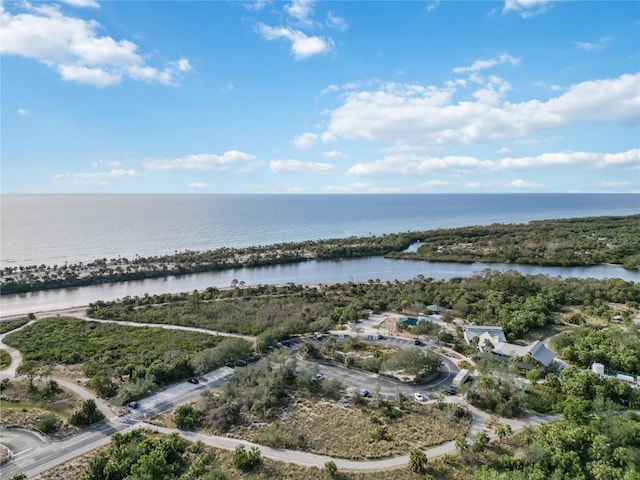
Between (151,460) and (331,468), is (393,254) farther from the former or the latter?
(151,460)

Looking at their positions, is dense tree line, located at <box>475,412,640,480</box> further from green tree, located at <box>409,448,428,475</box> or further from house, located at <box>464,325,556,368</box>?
house, located at <box>464,325,556,368</box>

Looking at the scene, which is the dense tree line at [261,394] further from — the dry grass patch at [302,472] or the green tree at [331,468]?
the green tree at [331,468]

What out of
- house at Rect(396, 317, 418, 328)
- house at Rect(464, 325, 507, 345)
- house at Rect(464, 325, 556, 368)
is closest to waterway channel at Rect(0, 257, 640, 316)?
house at Rect(396, 317, 418, 328)

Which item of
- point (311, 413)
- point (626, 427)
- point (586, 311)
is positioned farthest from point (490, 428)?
point (586, 311)

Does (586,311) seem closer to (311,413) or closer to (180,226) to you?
(311,413)

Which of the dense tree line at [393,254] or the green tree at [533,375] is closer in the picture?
the green tree at [533,375]

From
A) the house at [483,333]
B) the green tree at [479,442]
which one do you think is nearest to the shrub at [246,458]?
the green tree at [479,442]
